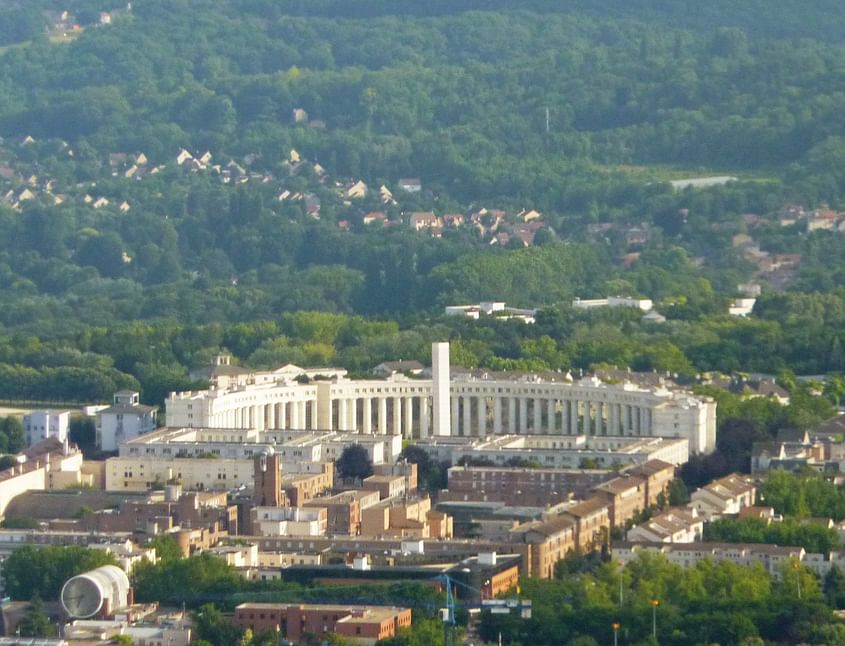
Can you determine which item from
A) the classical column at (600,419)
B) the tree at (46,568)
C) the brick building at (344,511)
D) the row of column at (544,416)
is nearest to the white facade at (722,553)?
the brick building at (344,511)

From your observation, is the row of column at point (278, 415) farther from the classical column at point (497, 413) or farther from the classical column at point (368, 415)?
the classical column at point (497, 413)

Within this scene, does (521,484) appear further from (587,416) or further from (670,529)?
(587,416)

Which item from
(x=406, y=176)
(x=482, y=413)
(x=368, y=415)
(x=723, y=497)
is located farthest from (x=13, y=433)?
(x=406, y=176)

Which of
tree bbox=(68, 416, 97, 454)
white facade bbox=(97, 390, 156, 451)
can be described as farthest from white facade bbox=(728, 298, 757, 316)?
tree bbox=(68, 416, 97, 454)

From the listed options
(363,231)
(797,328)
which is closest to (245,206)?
(363,231)

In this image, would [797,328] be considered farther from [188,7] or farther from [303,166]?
[188,7]

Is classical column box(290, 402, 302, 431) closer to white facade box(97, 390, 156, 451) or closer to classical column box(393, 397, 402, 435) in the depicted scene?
classical column box(393, 397, 402, 435)
